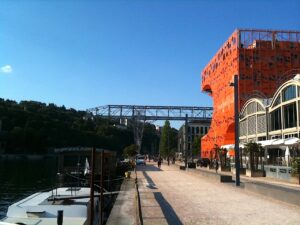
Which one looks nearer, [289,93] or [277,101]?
[289,93]

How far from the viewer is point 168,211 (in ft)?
53.5

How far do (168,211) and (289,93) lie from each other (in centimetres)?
4312

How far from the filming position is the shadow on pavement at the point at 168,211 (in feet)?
45.8

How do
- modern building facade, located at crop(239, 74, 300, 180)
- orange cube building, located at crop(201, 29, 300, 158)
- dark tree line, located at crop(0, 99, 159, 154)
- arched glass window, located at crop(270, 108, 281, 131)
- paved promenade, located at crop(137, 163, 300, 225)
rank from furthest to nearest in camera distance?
1. dark tree line, located at crop(0, 99, 159, 154)
2. orange cube building, located at crop(201, 29, 300, 158)
3. arched glass window, located at crop(270, 108, 281, 131)
4. modern building facade, located at crop(239, 74, 300, 180)
5. paved promenade, located at crop(137, 163, 300, 225)

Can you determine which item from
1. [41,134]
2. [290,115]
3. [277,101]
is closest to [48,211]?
[290,115]

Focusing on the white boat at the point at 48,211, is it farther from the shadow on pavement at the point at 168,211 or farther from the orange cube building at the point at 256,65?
the orange cube building at the point at 256,65

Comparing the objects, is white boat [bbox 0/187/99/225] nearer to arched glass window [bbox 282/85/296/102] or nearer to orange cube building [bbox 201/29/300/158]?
arched glass window [bbox 282/85/296/102]

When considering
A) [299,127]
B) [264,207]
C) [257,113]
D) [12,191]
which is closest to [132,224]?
[264,207]

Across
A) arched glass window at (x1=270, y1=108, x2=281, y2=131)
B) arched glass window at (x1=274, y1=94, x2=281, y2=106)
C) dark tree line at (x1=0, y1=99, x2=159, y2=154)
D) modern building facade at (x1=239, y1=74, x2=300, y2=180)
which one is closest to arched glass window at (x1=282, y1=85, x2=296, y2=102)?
modern building facade at (x1=239, y1=74, x2=300, y2=180)

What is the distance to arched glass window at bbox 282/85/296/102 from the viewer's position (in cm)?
5333

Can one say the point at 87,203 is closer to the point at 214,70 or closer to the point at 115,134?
the point at 214,70

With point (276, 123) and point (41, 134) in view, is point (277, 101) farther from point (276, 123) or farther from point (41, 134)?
point (41, 134)

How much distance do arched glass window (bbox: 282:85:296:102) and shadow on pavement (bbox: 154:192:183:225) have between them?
3727 centimetres

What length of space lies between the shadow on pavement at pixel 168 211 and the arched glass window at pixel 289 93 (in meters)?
37.3
